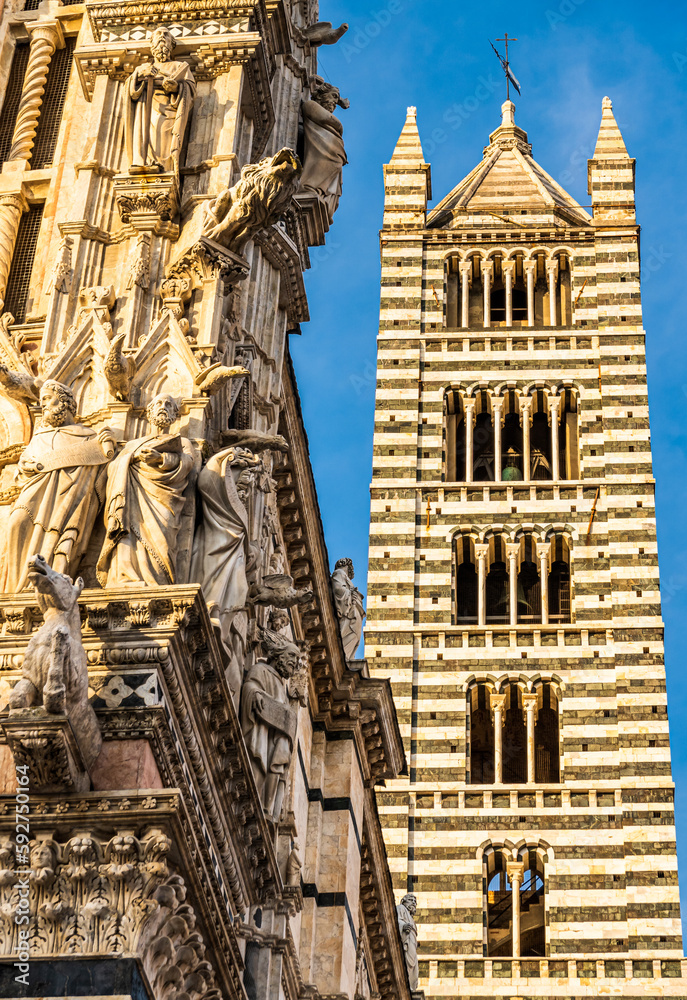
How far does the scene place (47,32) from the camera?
16.7 meters

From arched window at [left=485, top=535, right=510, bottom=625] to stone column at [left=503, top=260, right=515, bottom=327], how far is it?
19.1 ft

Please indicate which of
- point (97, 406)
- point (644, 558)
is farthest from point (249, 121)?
point (644, 558)

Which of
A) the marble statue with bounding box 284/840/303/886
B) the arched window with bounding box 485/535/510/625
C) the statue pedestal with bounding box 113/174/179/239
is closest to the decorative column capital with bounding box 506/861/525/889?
the arched window with bounding box 485/535/510/625

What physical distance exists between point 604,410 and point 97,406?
95.1 feet

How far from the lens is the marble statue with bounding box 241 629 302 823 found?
43.8 ft

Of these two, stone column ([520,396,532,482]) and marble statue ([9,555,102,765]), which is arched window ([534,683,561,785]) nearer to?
stone column ([520,396,532,482])

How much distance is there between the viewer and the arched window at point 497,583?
130ft

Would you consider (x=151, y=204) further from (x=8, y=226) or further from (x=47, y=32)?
(x=47, y=32)

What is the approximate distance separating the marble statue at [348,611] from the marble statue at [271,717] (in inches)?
180

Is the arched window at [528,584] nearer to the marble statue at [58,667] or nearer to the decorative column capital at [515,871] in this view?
the decorative column capital at [515,871]

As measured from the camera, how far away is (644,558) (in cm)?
3906

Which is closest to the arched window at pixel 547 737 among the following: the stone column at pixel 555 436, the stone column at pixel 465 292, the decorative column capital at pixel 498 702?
the decorative column capital at pixel 498 702

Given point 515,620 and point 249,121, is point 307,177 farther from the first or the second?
point 515,620

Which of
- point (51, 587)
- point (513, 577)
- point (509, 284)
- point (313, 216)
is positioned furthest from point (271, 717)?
point (509, 284)
